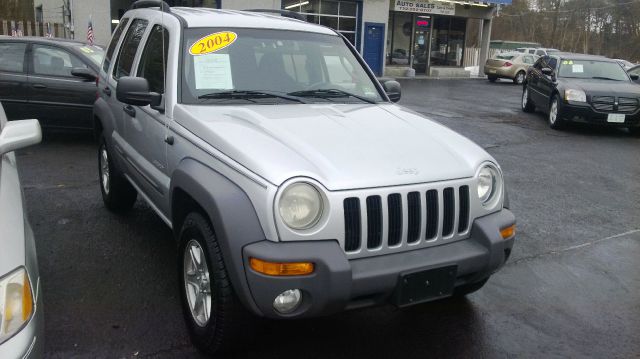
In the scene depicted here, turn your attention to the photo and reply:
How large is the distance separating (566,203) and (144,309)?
5067 millimetres

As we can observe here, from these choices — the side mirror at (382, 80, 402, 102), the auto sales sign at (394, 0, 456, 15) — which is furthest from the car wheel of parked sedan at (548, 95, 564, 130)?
the auto sales sign at (394, 0, 456, 15)

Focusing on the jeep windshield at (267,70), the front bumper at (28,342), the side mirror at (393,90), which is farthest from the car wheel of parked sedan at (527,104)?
the front bumper at (28,342)

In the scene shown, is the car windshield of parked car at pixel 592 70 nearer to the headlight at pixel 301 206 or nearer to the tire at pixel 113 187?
the tire at pixel 113 187

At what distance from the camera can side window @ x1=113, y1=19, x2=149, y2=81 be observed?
15.8ft

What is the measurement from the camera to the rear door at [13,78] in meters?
8.38

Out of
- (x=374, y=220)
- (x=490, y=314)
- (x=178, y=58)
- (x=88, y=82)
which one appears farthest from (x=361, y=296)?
(x=88, y=82)

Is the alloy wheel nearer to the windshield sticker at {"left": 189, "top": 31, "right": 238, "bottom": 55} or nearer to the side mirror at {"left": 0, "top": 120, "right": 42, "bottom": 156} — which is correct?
the side mirror at {"left": 0, "top": 120, "right": 42, "bottom": 156}

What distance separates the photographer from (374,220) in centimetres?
288

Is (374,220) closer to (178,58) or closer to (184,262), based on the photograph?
(184,262)

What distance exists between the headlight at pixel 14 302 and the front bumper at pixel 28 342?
22mm

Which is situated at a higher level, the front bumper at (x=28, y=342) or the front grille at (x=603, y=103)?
the front grille at (x=603, y=103)

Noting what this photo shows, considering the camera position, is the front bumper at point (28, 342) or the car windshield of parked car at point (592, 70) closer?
the front bumper at point (28, 342)

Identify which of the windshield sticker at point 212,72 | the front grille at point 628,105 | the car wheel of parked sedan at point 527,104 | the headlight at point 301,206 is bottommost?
the car wheel of parked sedan at point 527,104

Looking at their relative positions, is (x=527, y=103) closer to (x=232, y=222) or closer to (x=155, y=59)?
(x=155, y=59)
